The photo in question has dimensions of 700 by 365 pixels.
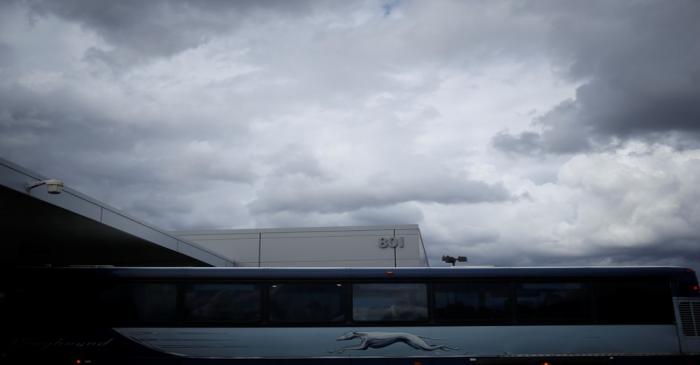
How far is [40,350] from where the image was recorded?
11.6 meters

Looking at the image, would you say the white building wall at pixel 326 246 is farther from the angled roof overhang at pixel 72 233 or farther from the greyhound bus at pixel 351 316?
the greyhound bus at pixel 351 316

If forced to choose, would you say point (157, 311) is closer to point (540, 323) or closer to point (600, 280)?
point (540, 323)

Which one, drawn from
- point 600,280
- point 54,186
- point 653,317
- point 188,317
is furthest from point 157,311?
point 653,317

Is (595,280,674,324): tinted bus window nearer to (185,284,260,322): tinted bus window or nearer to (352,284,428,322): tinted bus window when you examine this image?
(352,284,428,322): tinted bus window

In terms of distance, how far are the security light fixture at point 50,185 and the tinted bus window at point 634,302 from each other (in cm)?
1332

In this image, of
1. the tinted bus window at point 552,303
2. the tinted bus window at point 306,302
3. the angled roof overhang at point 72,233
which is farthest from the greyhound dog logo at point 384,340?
the angled roof overhang at point 72,233

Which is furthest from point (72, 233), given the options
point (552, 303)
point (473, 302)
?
point (552, 303)

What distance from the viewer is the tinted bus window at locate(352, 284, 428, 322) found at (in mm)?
11961

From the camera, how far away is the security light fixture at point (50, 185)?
13242 mm

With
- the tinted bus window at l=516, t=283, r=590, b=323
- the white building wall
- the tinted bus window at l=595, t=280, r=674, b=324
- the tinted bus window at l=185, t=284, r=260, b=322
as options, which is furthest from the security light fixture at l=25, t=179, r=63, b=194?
the white building wall

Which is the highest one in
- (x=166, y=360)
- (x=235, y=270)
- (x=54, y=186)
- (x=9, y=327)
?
(x=54, y=186)

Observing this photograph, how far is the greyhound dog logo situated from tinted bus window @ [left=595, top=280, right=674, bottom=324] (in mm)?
3685

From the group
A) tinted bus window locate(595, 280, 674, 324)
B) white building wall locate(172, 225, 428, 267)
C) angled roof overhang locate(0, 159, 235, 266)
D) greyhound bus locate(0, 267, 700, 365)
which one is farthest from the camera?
white building wall locate(172, 225, 428, 267)

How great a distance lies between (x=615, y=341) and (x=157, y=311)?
10.3 m
